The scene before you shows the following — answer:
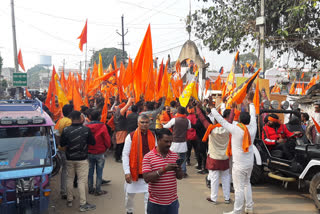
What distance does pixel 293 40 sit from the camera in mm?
11398

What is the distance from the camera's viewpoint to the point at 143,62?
8.18 metres

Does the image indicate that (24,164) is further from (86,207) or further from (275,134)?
(275,134)

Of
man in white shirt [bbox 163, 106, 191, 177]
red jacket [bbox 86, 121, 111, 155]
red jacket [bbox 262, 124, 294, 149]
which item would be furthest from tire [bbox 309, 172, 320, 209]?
red jacket [bbox 86, 121, 111, 155]

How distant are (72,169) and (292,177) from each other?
14.2 ft

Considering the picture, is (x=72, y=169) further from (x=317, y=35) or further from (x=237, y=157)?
(x=317, y=35)

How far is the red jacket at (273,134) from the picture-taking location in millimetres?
6202

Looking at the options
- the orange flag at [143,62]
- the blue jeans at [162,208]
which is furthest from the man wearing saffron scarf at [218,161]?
the orange flag at [143,62]

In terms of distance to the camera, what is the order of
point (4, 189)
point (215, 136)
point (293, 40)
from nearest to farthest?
1. point (4, 189)
2. point (215, 136)
3. point (293, 40)

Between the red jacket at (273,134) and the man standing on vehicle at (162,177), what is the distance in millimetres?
3922

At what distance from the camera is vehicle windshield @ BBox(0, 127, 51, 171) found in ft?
13.3

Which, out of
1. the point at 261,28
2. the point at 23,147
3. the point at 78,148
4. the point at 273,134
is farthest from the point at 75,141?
the point at 261,28

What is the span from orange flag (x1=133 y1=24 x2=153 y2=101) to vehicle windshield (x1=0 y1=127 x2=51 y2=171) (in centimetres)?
412

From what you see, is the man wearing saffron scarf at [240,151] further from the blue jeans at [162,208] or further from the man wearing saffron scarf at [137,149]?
the blue jeans at [162,208]

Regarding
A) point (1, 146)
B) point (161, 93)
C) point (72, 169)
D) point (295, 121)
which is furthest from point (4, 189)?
point (161, 93)
